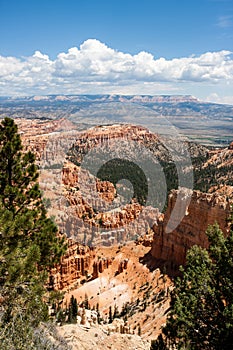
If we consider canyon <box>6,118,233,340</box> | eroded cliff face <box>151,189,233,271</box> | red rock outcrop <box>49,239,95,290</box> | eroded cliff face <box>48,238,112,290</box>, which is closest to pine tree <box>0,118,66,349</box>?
canyon <box>6,118,233,340</box>

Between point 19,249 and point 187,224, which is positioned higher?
point 19,249

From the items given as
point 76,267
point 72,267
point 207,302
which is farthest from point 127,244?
point 207,302

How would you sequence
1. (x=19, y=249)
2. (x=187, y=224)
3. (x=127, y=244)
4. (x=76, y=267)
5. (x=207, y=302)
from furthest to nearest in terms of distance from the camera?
(x=127, y=244) < (x=76, y=267) < (x=187, y=224) < (x=207, y=302) < (x=19, y=249)

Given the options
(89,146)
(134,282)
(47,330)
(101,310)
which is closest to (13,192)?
(47,330)

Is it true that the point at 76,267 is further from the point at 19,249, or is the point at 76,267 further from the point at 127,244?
the point at 19,249

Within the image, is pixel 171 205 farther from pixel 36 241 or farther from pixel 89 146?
pixel 89 146
